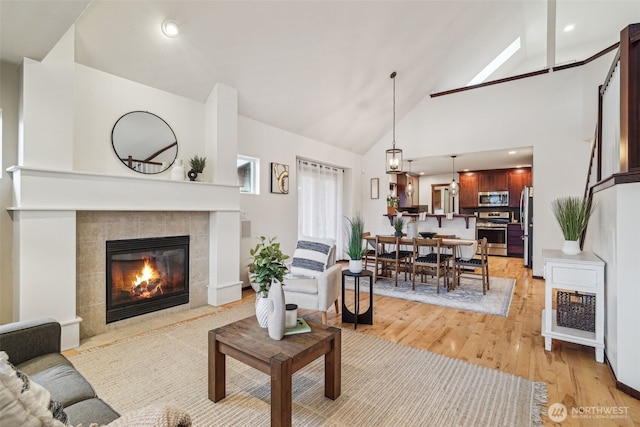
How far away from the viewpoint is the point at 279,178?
17.0 feet

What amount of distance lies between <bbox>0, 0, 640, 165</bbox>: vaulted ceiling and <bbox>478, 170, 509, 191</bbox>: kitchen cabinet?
291cm

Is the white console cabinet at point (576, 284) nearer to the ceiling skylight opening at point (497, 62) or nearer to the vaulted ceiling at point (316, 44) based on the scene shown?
the vaulted ceiling at point (316, 44)

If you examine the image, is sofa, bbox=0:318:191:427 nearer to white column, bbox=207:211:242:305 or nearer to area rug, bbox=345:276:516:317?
white column, bbox=207:211:242:305

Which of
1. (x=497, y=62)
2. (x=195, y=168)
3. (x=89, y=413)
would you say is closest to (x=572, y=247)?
(x=89, y=413)

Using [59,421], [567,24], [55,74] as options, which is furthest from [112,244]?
[567,24]

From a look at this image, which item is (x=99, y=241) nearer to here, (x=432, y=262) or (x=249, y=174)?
(x=249, y=174)

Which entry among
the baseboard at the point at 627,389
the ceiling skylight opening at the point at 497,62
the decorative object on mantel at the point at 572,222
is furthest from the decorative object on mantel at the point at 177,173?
the ceiling skylight opening at the point at 497,62

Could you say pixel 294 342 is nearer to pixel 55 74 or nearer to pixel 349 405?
pixel 349 405

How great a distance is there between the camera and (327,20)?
3.58m

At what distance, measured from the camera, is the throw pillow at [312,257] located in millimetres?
3414

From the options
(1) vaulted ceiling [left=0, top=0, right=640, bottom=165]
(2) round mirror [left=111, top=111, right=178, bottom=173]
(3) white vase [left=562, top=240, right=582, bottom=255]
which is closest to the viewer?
(3) white vase [left=562, top=240, right=582, bottom=255]

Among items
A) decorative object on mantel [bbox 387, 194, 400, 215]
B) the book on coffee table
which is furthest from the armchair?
decorative object on mantel [bbox 387, 194, 400, 215]

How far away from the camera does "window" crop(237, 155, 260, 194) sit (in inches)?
187

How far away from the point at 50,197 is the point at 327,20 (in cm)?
337
